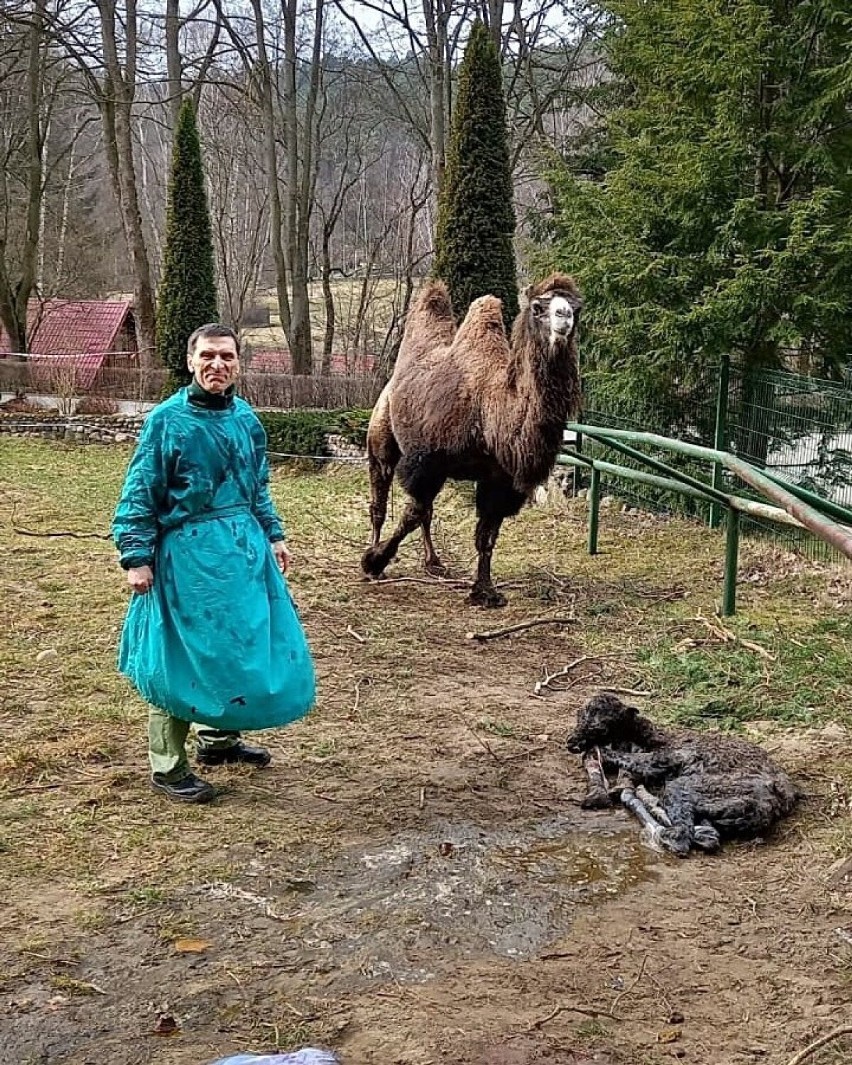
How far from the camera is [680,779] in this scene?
3957mm

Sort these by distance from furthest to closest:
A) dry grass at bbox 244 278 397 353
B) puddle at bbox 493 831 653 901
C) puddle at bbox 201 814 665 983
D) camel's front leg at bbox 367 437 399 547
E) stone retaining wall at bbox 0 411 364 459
→ dry grass at bbox 244 278 397 353, stone retaining wall at bbox 0 411 364 459, camel's front leg at bbox 367 437 399 547, puddle at bbox 493 831 653 901, puddle at bbox 201 814 665 983

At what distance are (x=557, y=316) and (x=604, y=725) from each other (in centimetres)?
234

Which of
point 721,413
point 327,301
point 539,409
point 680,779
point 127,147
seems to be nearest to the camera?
point 680,779

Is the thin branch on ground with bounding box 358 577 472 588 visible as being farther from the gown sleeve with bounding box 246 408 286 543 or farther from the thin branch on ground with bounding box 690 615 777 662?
the gown sleeve with bounding box 246 408 286 543

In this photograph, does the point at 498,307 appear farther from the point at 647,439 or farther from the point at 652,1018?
the point at 652,1018

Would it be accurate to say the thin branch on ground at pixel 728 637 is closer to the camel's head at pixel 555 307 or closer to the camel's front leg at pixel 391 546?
the camel's head at pixel 555 307

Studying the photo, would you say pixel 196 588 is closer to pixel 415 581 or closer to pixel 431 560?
pixel 415 581

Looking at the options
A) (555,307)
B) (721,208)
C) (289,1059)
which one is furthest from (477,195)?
(289,1059)

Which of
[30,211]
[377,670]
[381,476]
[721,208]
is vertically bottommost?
[377,670]

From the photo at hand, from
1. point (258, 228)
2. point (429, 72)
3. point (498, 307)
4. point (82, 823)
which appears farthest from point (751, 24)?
point (258, 228)

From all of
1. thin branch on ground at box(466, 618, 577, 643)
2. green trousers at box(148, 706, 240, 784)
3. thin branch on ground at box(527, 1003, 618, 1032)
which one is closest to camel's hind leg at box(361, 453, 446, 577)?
thin branch on ground at box(466, 618, 577, 643)

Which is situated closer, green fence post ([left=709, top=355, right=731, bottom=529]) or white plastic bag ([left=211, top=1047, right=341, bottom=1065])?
white plastic bag ([left=211, top=1047, right=341, bottom=1065])

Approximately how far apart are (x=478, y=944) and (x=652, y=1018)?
1.77 ft

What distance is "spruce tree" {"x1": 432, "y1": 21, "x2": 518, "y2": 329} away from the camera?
13617 mm
